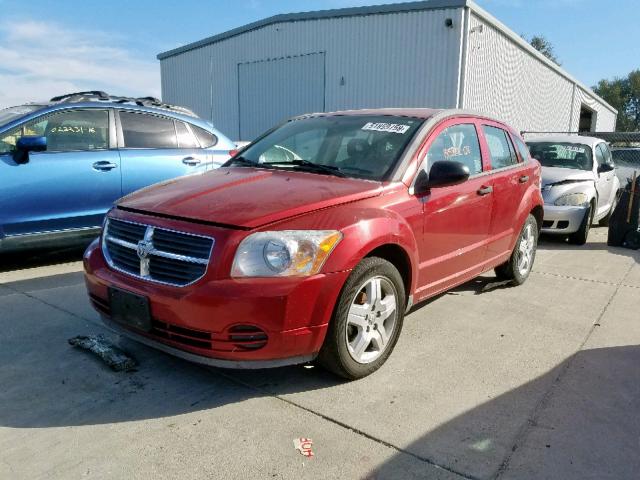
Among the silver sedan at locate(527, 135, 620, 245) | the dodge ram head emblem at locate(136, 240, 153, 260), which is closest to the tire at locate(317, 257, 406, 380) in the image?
the dodge ram head emblem at locate(136, 240, 153, 260)

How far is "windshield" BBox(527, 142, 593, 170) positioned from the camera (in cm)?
856

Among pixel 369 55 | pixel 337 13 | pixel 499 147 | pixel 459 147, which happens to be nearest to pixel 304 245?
pixel 459 147

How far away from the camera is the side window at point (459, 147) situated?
3.79 metres

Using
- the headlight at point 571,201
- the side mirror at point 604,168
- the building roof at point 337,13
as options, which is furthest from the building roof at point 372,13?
the headlight at point 571,201

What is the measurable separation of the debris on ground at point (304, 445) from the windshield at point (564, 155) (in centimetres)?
754

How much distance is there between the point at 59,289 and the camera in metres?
4.70

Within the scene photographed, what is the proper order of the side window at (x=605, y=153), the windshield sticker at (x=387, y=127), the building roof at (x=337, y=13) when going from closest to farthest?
Result: 1. the windshield sticker at (x=387, y=127)
2. the side window at (x=605, y=153)
3. the building roof at (x=337, y=13)

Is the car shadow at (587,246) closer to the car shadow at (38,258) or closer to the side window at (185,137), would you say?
the side window at (185,137)

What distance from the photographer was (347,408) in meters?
2.82

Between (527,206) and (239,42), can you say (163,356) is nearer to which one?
(527,206)

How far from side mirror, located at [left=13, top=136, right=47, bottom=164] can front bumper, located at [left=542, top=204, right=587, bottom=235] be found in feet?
21.1

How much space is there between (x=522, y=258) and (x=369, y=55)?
11.9 metres

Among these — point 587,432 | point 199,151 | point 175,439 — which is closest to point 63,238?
point 199,151

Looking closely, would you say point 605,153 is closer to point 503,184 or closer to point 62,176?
point 503,184
